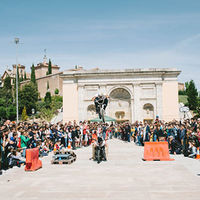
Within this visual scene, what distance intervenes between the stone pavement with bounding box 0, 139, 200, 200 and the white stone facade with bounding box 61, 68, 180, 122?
31.9 meters

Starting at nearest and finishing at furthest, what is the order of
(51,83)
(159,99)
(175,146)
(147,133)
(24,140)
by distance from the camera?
(24,140)
(175,146)
(147,133)
(159,99)
(51,83)

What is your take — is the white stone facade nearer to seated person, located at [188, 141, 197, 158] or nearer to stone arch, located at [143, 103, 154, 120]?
stone arch, located at [143, 103, 154, 120]

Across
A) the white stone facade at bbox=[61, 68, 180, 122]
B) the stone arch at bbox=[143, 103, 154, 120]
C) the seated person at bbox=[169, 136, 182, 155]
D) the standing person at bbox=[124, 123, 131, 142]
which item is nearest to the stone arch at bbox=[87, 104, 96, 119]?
the white stone facade at bbox=[61, 68, 180, 122]

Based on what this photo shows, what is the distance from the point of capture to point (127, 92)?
139 ft

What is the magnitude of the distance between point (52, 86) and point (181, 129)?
71693 millimetres

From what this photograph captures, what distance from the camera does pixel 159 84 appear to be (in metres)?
41.3

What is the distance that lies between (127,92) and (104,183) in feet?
116

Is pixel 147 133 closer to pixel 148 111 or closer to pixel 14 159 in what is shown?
pixel 14 159

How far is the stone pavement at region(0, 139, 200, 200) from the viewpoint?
5961mm

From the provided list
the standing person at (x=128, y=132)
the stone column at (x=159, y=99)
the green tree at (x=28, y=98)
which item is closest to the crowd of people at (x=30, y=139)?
the standing person at (x=128, y=132)

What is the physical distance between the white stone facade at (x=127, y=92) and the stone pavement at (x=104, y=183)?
31876 mm

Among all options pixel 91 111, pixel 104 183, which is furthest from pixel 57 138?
pixel 91 111

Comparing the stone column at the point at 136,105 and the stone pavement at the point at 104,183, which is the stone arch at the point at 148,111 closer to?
the stone column at the point at 136,105

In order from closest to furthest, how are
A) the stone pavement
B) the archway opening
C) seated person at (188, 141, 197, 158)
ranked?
1. the stone pavement
2. seated person at (188, 141, 197, 158)
3. the archway opening
